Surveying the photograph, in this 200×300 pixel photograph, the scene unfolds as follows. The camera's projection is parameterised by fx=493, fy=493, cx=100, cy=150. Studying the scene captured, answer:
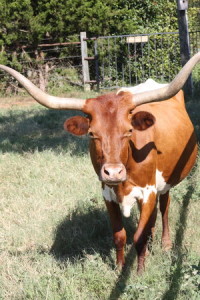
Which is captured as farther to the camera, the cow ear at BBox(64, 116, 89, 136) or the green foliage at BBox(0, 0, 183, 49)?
the green foliage at BBox(0, 0, 183, 49)

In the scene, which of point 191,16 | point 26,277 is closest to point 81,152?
point 26,277

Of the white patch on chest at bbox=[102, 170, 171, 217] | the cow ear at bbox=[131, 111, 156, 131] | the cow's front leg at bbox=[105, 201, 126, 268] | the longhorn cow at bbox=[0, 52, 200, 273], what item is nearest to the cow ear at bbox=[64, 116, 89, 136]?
the longhorn cow at bbox=[0, 52, 200, 273]

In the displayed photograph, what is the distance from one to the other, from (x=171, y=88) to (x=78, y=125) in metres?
0.68

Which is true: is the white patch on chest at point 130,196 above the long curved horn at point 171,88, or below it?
below

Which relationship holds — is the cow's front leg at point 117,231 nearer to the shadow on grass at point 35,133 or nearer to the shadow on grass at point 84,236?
the shadow on grass at point 84,236

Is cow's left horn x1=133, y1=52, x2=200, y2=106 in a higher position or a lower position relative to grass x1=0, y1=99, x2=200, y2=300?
higher

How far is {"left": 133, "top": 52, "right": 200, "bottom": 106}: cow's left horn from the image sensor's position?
3.19 m

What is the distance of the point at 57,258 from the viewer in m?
4.07

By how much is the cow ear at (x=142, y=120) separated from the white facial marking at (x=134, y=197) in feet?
1.69

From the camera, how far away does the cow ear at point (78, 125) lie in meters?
3.40

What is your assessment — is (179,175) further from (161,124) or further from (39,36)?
(39,36)

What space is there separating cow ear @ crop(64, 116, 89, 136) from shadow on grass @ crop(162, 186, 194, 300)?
1185 millimetres

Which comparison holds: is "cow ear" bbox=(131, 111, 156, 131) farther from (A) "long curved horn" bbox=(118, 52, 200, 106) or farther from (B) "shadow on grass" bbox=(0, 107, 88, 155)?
(B) "shadow on grass" bbox=(0, 107, 88, 155)

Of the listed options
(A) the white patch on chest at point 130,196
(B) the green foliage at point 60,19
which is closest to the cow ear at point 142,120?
(A) the white patch on chest at point 130,196
